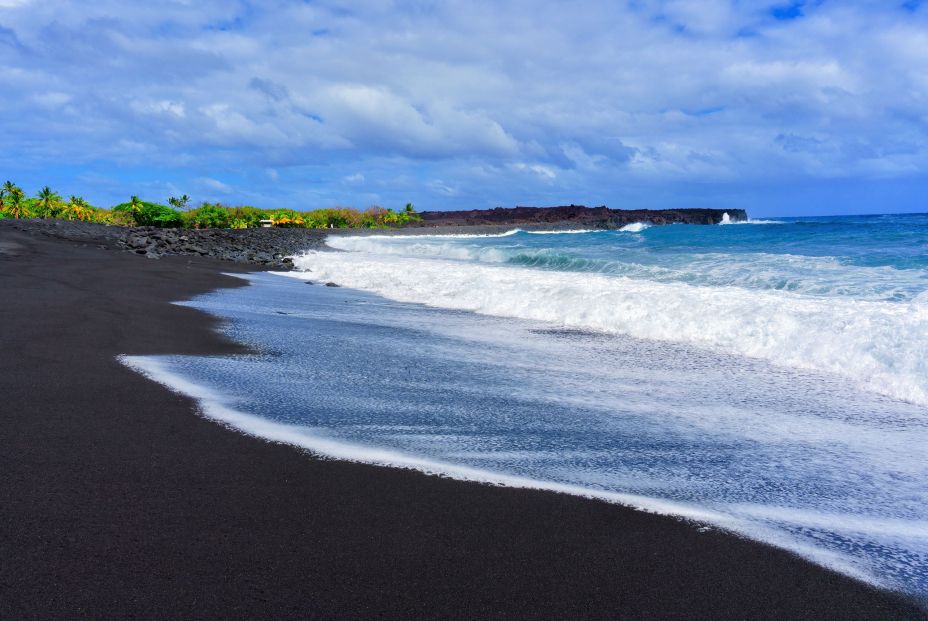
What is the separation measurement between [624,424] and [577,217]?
92.9m

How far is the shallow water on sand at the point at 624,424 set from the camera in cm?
324

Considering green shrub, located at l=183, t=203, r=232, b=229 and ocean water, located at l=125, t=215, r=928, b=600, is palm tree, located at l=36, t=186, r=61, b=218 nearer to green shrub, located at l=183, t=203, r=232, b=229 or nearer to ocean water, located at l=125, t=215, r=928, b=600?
green shrub, located at l=183, t=203, r=232, b=229

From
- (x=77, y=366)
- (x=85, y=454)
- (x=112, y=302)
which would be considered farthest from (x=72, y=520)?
(x=112, y=302)

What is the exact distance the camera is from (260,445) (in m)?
3.84

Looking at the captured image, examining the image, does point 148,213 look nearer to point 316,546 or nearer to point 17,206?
point 17,206

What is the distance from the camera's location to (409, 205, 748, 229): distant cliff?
8931cm

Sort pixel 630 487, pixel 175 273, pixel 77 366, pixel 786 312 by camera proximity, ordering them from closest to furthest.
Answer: pixel 630 487
pixel 77 366
pixel 786 312
pixel 175 273

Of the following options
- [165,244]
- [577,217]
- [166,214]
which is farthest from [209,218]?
[577,217]

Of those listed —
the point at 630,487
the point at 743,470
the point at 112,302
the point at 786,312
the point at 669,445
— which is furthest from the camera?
the point at 112,302

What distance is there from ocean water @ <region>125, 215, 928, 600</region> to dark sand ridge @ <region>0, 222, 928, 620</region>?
11.8 inches

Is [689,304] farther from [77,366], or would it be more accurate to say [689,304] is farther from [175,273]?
[175,273]

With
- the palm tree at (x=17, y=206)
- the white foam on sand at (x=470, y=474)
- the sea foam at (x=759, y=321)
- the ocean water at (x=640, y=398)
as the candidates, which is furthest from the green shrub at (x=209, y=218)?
the white foam on sand at (x=470, y=474)

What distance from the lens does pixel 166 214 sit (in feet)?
180

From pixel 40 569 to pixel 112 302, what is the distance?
7719 mm
